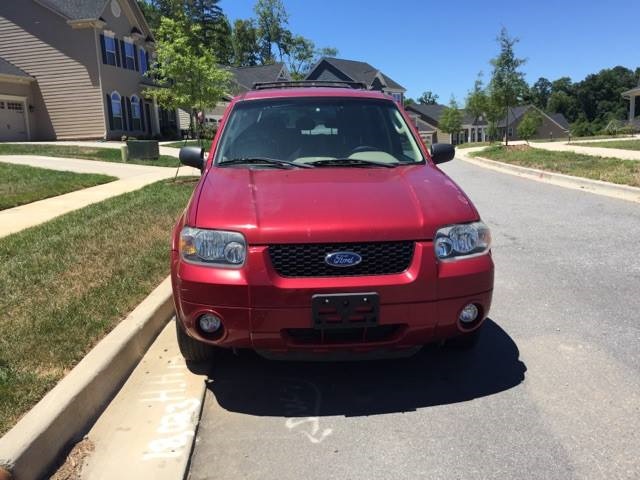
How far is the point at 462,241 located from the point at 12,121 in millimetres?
29262

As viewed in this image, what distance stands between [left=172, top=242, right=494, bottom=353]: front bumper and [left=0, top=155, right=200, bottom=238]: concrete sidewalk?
522 cm

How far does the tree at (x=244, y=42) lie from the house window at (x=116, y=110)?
155ft

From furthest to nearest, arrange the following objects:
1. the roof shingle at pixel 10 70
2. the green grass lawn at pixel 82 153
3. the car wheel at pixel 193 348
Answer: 1. the roof shingle at pixel 10 70
2. the green grass lawn at pixel 82 153
3. the car wheel at pixel 193 348

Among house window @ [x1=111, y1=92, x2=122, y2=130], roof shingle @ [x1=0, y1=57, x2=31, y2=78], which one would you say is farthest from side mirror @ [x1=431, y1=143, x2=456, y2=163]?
house window @ [x1=111, y1=92, x2=122, y2=130]

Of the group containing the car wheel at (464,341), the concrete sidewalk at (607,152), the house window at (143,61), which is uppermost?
the house window at (143,61)

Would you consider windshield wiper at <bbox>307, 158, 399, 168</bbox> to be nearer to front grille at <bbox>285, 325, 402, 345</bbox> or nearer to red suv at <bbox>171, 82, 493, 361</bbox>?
red suv at <bbox>171, 82, 493, 361</bbox>

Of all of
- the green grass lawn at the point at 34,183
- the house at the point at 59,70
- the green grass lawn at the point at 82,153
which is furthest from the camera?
the house at the point at 59,70

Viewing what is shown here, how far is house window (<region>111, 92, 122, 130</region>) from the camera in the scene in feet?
96.0

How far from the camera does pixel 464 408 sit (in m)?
3.19

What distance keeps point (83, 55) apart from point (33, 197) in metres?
20.8

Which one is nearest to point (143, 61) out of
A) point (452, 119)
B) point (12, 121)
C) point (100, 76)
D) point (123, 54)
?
point (123, 54)

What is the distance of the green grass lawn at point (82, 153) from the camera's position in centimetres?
1919

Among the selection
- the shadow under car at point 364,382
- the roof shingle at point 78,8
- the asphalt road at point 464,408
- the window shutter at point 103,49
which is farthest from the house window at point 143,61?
the shadow under car at point 364,382

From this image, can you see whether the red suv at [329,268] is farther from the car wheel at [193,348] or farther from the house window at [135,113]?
the house window at [135,113]
